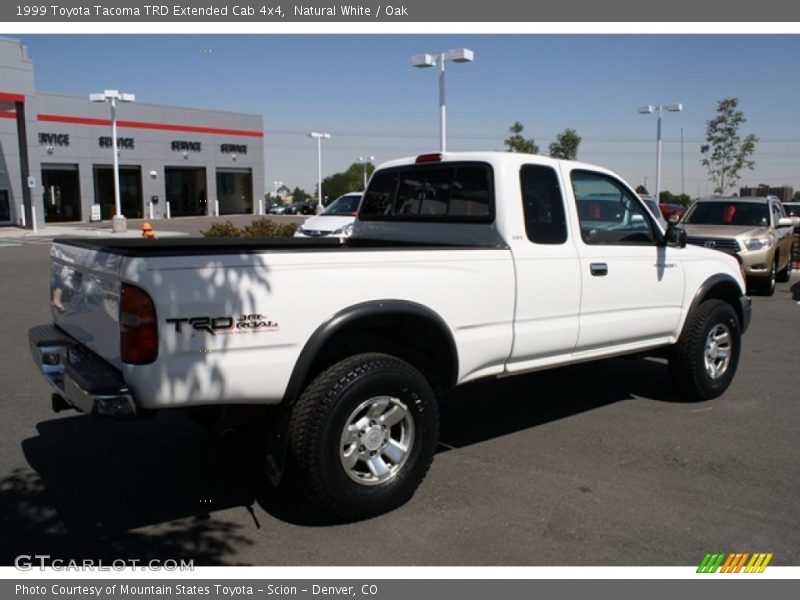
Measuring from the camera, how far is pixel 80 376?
3719mm

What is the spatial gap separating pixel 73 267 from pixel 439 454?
2722 millimetres

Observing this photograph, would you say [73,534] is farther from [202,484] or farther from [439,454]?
[439,454]

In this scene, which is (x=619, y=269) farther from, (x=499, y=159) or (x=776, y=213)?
(x=776, y=213)

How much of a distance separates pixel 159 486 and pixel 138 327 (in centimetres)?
161

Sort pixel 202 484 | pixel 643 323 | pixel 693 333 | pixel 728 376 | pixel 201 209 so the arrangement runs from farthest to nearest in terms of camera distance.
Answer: pixel 201 209 → pixel 728 376 → pixel 693 333 → pixel 643 323 → pixel 202 484

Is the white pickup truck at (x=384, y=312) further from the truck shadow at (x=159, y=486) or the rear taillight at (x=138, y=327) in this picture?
the truck shadow at (x=159, y=486)

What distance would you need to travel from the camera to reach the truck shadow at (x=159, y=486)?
3.87 metres

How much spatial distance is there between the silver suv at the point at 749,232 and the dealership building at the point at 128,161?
28.7 metres

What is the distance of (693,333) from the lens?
20.3 ft

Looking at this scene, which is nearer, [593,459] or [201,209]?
[593,459]

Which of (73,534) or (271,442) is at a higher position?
(271,442)
